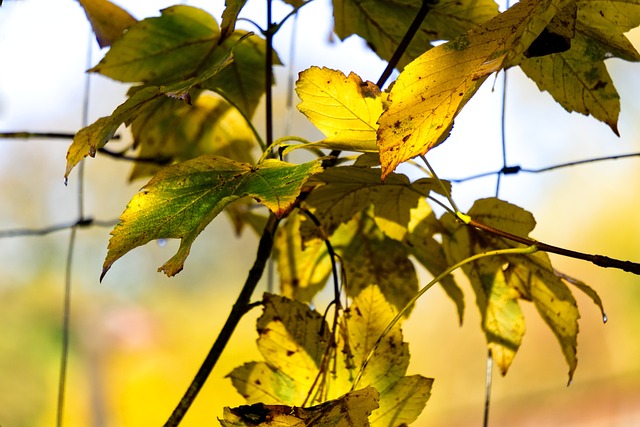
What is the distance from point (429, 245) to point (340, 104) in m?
0.12

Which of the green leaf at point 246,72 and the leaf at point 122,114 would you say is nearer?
the leaf at point 122,114

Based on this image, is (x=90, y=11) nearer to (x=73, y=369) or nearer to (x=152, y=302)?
(x=152, y=302)

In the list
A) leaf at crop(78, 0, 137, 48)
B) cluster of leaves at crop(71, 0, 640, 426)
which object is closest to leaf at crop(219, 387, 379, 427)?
cluster of leaves at crop(71, 0, 640, 426)

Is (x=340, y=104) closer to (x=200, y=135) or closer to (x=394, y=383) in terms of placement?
(x=394, y=383)

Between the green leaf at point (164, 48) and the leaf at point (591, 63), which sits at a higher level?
the green leaf at point (164, 48)

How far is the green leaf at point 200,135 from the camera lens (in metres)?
0.45

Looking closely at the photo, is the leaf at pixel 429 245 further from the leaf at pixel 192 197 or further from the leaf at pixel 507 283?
the leaf at pixel 192 197

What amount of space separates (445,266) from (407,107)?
15cm

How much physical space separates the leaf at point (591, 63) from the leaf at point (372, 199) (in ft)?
0.24

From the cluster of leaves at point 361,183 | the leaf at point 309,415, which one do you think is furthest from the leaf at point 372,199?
the leaf at point 309,415

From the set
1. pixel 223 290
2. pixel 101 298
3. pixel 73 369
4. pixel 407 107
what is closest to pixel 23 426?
pixel 73 369

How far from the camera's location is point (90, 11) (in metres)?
0.36

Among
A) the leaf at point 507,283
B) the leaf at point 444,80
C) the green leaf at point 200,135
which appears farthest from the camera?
the green leaf at point 200,135

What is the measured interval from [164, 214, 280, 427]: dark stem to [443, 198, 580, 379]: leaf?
0.10 meters
